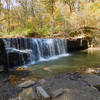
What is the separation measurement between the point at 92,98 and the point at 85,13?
Answer: 1270 cm

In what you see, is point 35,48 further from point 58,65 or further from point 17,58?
point 58,65

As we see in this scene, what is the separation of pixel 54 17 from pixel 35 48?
330 inches

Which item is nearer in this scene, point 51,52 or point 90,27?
point 51,52

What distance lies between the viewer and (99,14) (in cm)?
1193

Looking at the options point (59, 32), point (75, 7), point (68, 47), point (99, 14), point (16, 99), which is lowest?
point (16, 99)

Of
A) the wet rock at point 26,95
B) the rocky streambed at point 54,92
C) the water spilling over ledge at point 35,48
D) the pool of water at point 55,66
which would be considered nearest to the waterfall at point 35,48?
the water spilling over ledge at point 35,48

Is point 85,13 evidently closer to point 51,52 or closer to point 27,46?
point 51,52

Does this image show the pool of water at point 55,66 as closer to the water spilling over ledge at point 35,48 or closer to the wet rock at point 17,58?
the wet rock at point 17,58

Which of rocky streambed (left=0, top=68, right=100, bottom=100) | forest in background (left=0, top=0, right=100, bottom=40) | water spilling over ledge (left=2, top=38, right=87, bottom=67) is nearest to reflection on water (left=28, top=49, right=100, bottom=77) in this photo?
water spilling over ledge (left=2, top=38, right=87, bottom=67)

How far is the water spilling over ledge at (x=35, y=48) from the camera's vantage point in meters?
6.22

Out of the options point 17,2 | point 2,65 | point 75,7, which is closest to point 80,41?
point 75,7

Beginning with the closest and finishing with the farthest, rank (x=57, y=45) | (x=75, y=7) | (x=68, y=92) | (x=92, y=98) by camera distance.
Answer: (x=92, y=98), (x=68, y=92), (x=57, y=45), (x=75, y=7)

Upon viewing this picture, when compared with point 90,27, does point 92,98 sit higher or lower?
lower

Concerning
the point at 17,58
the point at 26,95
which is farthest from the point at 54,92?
the point at 17,58
